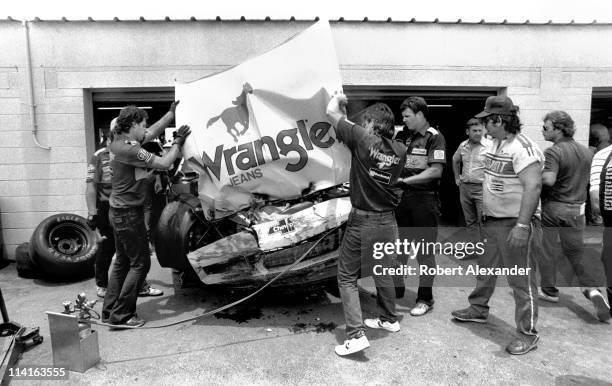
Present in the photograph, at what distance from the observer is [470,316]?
3771 millimetres

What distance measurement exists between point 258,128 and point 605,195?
3183 millimetres

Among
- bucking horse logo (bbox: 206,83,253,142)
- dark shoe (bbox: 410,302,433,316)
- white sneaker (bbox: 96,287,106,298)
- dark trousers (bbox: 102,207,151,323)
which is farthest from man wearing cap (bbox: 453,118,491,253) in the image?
white sneaker (bbox: 96,287,106,298)

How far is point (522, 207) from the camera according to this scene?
3.07 meters

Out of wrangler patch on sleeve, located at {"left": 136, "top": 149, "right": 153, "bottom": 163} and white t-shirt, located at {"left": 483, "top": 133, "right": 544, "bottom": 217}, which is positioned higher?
wrangler patch on sleeve, located at {"left": 136, "top": 149, "right": 153, "bottom": 163}

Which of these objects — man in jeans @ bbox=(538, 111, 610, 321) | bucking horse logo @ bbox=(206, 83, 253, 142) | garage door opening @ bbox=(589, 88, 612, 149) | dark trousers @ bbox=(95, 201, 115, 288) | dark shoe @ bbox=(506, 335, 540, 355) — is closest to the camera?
dark shoe @ bbox=(506, 335, 540, 355)

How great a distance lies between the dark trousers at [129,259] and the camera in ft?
12.1

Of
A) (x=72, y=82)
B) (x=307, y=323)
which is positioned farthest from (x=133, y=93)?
(x=307, y=323)

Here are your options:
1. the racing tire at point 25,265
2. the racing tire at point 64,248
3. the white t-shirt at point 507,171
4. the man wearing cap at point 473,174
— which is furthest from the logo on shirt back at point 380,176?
the racing tire at point 25,265

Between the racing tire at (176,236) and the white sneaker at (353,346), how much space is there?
1699mm

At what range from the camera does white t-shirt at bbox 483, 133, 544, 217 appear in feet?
10.3

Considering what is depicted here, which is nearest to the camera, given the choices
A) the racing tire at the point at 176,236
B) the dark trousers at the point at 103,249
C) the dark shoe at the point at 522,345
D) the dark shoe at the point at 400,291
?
the dark shoe at the point at 522,345

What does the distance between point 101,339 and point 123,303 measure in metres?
0.33

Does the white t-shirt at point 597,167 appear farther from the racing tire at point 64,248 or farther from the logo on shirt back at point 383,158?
the racing tire at point 64,248

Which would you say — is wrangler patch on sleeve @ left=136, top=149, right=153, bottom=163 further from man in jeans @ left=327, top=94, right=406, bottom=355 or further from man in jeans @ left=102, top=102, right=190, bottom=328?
man in jeans @ left=327, top=94, right=406, bottom=355
